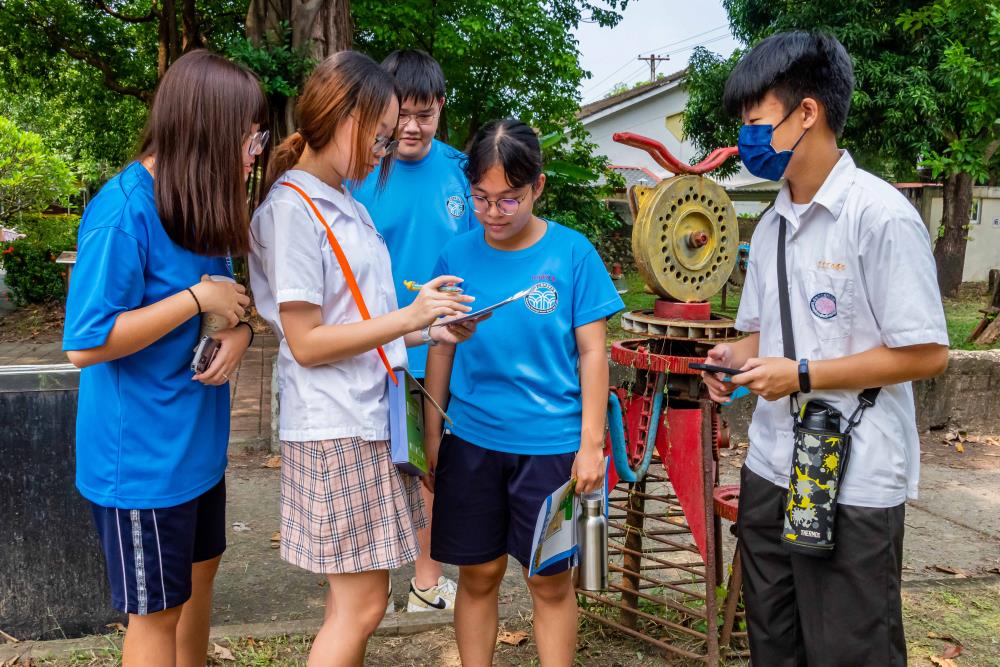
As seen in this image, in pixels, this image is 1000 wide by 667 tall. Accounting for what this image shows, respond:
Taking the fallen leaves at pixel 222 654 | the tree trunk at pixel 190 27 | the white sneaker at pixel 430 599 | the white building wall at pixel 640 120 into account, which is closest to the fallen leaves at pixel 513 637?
the white sneaker at pixel 430 599

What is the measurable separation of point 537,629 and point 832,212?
4.53ft

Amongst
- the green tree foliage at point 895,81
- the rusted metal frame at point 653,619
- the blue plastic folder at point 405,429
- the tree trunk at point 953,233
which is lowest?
the rusted metal frame at point 653,619

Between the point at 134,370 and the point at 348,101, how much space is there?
2.58 ft

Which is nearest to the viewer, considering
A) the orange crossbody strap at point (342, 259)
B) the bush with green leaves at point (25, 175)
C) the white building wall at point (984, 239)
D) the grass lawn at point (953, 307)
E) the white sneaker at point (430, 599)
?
the orange crossbody strap at point (342, 259)

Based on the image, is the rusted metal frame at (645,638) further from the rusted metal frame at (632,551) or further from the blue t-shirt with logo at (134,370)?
the blue t-shirt with logo at (134,370)

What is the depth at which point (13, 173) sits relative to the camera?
1150 cm

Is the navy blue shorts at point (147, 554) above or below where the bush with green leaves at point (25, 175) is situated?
below

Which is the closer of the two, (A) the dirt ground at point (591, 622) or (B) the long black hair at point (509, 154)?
(B) the long black hair at point (509, 154)

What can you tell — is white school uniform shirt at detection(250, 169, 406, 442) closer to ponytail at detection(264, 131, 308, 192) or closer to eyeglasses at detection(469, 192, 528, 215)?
ponytail at detection(264, 131, 308, 192)

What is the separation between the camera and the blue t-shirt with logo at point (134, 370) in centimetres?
181

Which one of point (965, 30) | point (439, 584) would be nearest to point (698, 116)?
point (965, 30)

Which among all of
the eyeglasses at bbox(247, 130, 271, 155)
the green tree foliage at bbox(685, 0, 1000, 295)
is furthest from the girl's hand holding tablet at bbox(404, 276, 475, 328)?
the green tree foliage at bbox(685, 0, 1000, 295)

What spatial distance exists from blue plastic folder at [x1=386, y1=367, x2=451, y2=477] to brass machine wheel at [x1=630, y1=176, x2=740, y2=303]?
908 millimetres

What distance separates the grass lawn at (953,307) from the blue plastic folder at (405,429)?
19.3 feet
